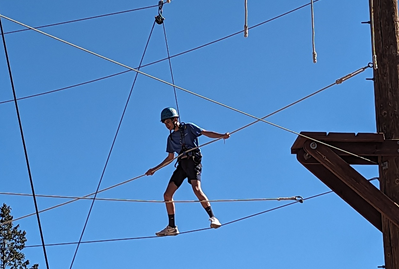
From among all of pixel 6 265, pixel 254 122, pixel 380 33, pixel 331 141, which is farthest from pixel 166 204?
pixel 6 265

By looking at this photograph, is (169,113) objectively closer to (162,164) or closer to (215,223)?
(162,164)

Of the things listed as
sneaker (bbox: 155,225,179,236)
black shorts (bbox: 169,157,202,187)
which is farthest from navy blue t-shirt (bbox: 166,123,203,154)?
sneaker (bbox: 155,225,179,236)

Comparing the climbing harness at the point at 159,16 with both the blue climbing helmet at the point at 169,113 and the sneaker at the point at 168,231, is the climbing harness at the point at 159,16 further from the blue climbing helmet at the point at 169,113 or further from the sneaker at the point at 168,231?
the sneaker at the point at 168,231

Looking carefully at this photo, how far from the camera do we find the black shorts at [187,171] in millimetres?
9000

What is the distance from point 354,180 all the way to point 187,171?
6.02ft

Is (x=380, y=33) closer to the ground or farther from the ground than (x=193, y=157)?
farther from the ground

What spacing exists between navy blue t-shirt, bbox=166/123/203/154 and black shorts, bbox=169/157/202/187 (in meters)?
0.13

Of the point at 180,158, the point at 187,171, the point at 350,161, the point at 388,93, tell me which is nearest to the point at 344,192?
the point at 350,161

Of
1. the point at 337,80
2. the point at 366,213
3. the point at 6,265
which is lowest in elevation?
the point at 366,213

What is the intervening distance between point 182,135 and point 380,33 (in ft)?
6.88

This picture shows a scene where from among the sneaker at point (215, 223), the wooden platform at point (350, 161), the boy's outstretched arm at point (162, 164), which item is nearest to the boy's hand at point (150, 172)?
the boy's outstretched arm at point (162, 164)

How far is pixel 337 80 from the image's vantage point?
8.42 meters

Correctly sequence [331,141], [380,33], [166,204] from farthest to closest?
[166,204], [380,33], [331,141]

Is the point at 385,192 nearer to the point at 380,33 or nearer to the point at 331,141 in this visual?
the point at 331,141
